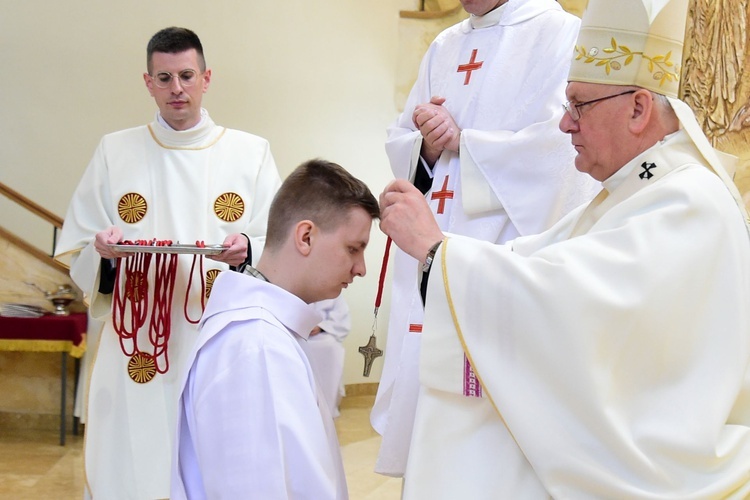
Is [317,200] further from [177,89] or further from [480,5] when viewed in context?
[177,89]

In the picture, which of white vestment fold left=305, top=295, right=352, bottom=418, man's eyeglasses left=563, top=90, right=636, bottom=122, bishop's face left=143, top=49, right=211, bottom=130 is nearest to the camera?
man's eyeglasses left=563, top=90, right=636, bottom=122

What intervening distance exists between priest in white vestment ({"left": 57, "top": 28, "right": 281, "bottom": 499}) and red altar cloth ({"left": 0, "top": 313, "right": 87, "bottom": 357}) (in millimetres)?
2916

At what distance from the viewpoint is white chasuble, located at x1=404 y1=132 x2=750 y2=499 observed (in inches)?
78.8

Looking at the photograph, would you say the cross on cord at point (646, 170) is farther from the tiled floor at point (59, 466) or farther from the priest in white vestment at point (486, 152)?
the tiled floor at point (59, 466)

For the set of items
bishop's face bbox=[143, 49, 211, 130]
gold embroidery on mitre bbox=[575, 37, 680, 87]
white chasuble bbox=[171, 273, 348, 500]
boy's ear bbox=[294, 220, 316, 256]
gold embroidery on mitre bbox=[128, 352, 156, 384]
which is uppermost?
gold embroidery on mitre bbox=[575, 37, 680, 87]

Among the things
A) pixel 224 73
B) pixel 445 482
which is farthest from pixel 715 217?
pixel 224 73

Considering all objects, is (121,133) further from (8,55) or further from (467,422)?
(8,55)

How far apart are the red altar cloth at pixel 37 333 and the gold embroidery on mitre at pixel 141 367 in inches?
124

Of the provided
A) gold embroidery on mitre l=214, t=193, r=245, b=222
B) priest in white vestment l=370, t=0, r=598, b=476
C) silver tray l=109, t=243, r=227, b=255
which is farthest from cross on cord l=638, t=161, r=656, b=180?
gold embroidery on mitre l=214, t=193, r=245, b=222

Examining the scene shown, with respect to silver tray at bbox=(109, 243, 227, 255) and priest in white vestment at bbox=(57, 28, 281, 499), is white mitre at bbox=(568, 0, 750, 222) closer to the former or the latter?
silver tray at bbox=(109, 243, 227, 255)

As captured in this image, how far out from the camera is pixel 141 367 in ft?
13.8

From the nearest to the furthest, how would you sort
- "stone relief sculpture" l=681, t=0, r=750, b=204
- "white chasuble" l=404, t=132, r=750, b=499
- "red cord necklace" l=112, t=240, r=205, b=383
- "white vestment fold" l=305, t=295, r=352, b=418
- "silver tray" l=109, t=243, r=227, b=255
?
"white chasuble" l=404, t=132, r=750, b=499 → "silver tray" l=109, t=243, r=227, b=255 → "red cord necklace" l=112, t=240, r=205, b=383 → "stone relief sculpture" l=681, t=0, r=750, b=204 → "white vestment fold" l=305, t=295, r=352, b=418

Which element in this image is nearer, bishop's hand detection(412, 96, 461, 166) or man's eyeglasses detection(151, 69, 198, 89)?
bishop's hand detection(412, 96, 461, 166)

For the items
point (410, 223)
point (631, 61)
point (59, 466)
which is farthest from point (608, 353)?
point (59, 466)
